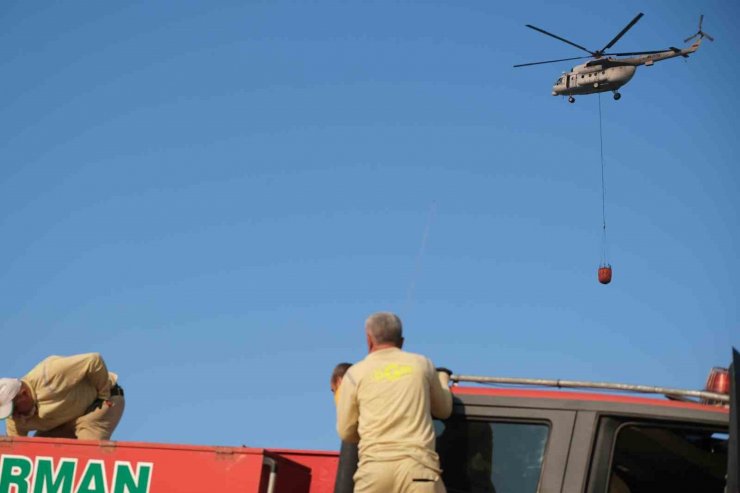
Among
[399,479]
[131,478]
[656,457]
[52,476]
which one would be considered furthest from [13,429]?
[656,457]

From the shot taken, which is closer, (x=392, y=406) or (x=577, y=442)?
(x=577, y=442)

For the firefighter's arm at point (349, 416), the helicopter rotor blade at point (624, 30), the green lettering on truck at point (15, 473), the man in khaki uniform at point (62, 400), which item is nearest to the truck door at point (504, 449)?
the firefighter's arm at point (349, 416)

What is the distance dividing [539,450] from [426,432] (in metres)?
0.51

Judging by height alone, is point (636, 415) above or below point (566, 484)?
above

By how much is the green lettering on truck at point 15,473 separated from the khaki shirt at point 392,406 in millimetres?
1646

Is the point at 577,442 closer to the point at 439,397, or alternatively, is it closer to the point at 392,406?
the point at 439,397

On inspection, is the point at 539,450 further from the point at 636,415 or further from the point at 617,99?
the point at 617,99

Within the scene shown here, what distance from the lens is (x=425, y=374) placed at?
5074 mm

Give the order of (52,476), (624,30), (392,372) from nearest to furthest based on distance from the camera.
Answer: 1. (392,372)
2. (52,476)
3. (624,30)

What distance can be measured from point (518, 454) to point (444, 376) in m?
0.53

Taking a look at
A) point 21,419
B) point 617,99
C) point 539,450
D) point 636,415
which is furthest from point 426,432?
point 617,99

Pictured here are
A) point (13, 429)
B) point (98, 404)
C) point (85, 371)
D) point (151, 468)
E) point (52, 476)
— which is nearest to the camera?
point (151, 468)

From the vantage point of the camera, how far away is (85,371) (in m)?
7.69

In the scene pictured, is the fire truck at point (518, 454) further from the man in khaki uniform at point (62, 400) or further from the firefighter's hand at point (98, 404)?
the firefighter's hand at point (98, 404)
